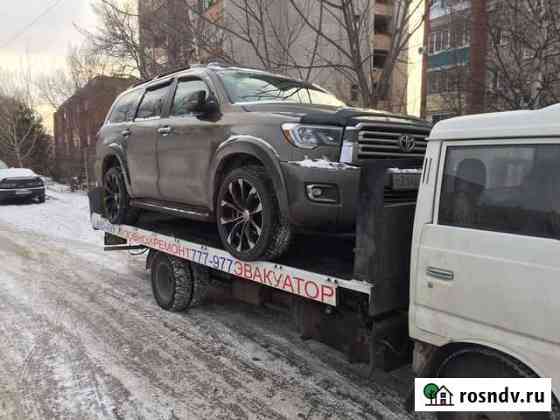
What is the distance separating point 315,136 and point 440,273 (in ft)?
4.86

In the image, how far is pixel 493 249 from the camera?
251 centimetres

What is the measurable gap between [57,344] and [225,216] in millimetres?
2092

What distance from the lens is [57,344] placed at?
458 cm

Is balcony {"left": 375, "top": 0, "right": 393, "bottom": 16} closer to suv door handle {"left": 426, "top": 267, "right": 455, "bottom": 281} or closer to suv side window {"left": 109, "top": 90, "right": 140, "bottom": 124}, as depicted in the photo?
suv side window {"left": 109, "top": 90, "right": 140, "bottom": 124}

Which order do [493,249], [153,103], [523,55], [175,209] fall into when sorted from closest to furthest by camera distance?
[493,249]
[175,209]
[153,103]
[523,55]

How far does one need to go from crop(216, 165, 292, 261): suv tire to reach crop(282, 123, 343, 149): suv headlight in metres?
0.46

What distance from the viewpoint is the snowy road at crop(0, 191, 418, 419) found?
348cm

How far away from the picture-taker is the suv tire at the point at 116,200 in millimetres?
6316

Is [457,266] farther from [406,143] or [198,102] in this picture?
[198,102]

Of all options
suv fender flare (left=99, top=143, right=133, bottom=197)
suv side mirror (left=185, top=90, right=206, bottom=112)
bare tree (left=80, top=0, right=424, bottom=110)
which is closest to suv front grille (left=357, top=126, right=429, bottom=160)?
suv side mirror (left=185, top=90, right=206, bottom=112)

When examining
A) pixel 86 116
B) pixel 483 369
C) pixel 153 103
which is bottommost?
pixel 483 369

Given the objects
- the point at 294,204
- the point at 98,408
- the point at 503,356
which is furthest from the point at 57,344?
the point at 503,356

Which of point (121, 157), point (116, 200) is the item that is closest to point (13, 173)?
point (116, 200)

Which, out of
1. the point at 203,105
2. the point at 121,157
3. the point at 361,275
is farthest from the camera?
the point at 121,157
